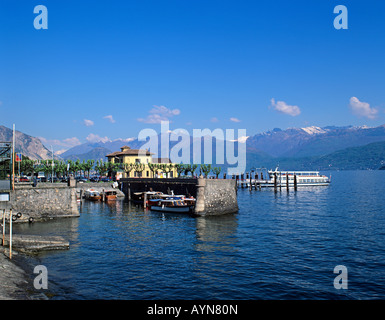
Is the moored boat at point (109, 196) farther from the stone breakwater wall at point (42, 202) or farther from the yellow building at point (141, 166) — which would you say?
the yellow building at point (141, 166)

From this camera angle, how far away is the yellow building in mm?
117750

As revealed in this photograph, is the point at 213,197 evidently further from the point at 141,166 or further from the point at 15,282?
the point at 141,166

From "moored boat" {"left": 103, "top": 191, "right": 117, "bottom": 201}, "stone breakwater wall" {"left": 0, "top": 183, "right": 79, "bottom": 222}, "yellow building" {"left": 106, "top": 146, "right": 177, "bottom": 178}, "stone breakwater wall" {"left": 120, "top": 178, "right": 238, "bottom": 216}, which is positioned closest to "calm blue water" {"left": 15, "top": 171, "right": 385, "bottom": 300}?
"stone breakwater wall" {"left": 120, "top": 178, "right": 238, "bottom": 216}

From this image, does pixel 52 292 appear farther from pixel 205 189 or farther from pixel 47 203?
pixel 205 189

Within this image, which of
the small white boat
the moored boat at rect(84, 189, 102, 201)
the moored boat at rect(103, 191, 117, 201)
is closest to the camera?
the small white boat

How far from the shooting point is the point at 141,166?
118 meters

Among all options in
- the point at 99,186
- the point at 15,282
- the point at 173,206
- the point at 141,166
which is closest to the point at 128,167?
the point at 141,166

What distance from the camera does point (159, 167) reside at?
387 ft

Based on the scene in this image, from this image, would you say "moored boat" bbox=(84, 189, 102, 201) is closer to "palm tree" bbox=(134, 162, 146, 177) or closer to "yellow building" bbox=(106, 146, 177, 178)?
"palm tree" bbox=(134, 162, 146, 177)

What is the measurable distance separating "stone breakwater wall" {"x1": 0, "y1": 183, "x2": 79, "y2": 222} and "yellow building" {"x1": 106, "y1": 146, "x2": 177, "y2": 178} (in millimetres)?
62546

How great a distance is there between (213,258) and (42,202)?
103ft
